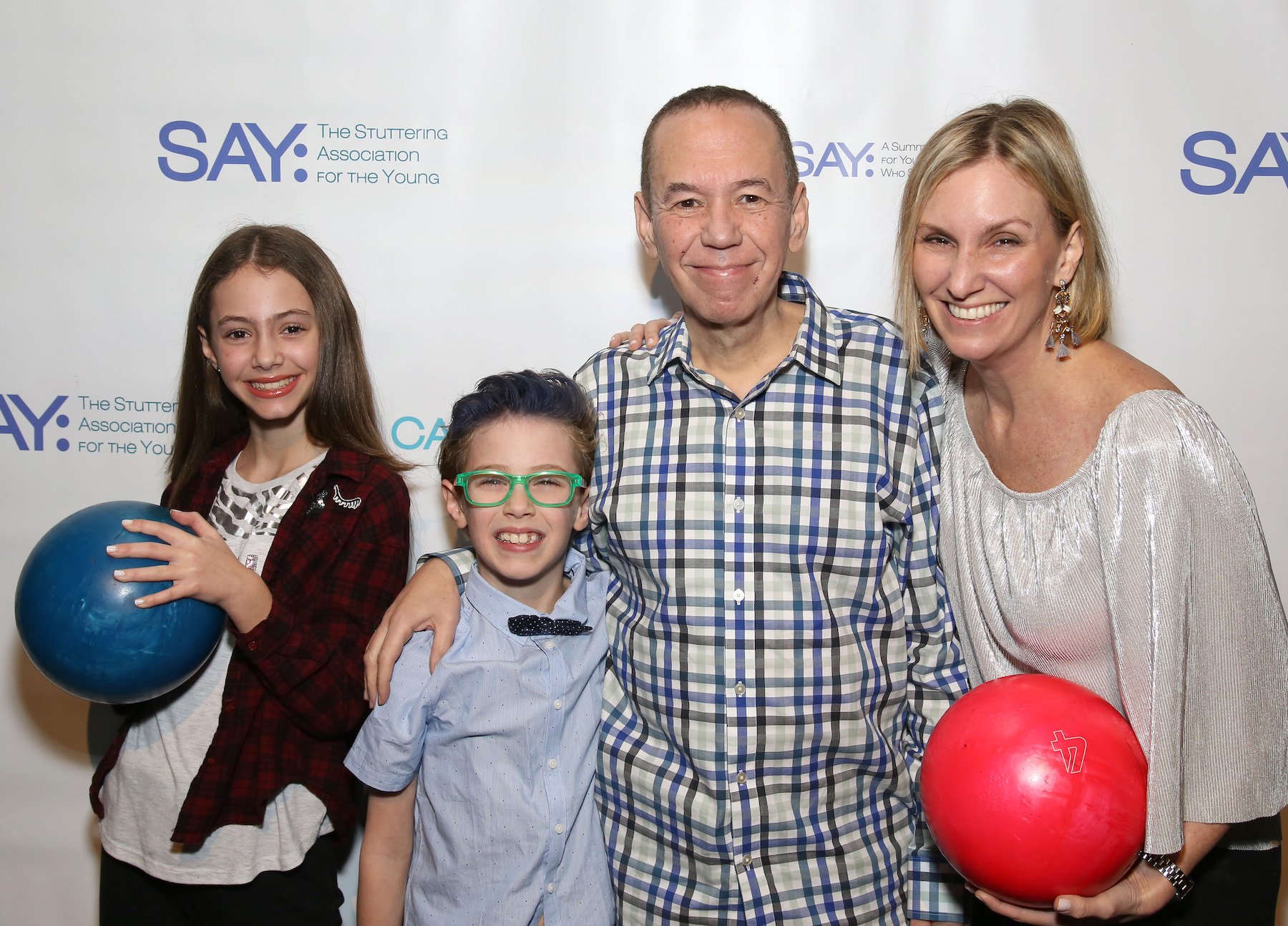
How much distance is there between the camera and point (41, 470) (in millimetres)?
2516

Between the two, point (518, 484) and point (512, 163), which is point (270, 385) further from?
point (512, 163)

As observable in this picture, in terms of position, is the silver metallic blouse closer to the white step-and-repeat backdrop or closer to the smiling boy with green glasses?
the smiling boy with green glasses

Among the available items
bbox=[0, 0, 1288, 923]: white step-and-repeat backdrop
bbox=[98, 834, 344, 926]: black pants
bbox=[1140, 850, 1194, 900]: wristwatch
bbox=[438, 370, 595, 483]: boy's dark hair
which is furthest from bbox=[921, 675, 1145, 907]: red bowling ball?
bbox=[0, 0, 1288, 923]: white step-and-repeat backdrop

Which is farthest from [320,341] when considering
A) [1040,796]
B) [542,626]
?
[1040,796]

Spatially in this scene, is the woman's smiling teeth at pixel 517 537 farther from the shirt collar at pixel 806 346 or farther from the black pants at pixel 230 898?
the black pants at pixel 230 898

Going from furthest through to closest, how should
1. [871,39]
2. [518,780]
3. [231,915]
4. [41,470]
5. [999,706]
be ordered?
[41,470], [871,39], [231,915], [518,780], [999,706]

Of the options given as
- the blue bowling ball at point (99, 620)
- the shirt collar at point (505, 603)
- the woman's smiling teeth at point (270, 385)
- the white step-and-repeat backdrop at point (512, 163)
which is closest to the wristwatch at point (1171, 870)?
the shirt collar at point (505, 603)

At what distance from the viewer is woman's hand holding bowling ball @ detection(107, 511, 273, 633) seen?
1.56 meters

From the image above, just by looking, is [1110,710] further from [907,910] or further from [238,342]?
[238,342]

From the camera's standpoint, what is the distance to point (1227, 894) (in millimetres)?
1534

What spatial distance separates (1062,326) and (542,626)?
109cm

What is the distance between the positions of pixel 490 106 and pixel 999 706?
1.92 meters

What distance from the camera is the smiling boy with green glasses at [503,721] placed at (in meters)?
1.60

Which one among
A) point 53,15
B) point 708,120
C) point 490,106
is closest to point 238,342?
point 490,106
